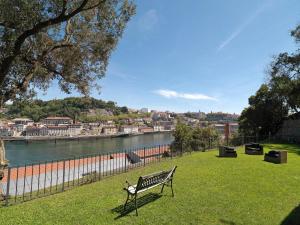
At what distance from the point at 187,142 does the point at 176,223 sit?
29.9 m

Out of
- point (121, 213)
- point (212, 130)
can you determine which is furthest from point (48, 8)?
point (212, 130)

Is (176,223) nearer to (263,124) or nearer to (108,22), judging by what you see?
(108,22)

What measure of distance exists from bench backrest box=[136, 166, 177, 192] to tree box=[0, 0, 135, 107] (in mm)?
5511

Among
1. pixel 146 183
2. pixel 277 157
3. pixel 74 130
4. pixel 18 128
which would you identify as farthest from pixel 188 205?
pixel 18 128

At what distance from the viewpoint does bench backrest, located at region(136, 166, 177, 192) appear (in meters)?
5.63

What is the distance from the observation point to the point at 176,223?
510 cm

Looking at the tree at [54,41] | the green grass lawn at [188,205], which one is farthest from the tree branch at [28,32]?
the green grass lawn at [188,205]

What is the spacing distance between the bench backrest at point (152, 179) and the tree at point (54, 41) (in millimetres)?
5511

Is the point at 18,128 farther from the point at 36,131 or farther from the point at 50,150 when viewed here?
the point at 50,150

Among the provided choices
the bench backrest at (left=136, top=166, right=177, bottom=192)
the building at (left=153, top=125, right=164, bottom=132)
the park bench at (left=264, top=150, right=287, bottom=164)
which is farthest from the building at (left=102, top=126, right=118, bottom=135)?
the bench backrest at (left=136, top=166, right=177, bottom=192)

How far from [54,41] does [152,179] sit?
758cm

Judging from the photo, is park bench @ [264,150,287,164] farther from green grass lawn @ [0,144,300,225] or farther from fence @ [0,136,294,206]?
fence @ [0,136,294,206]

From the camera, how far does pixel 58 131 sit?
404 ft

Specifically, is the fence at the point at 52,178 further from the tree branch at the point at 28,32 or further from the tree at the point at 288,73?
the tree at the point at 288,73
